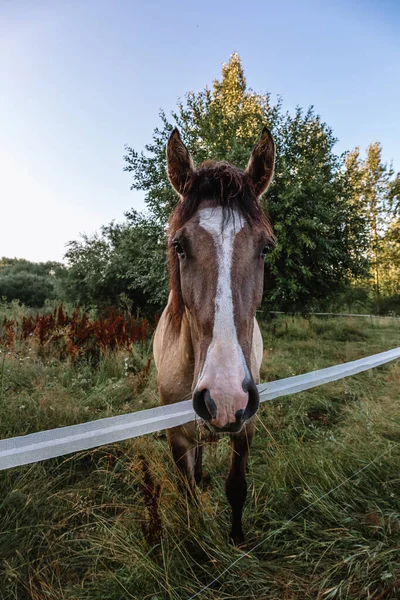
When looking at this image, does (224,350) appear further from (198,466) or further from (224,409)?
(198,466)

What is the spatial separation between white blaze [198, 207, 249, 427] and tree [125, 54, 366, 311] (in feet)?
19.5

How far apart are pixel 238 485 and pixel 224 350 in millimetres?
1197

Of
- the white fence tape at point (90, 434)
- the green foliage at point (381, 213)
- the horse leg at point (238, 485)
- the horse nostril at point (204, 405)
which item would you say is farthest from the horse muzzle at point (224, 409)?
the green foliage at point (381, 213)

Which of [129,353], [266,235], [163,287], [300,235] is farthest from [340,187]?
[266,235]

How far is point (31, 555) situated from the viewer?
68.2 inches

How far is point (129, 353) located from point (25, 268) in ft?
73.8

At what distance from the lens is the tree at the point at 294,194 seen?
7.45m

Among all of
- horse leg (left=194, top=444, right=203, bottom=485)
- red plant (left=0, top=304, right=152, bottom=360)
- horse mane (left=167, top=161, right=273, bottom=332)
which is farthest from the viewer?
red plant (left=0, top=304, right=152, bottom=360)

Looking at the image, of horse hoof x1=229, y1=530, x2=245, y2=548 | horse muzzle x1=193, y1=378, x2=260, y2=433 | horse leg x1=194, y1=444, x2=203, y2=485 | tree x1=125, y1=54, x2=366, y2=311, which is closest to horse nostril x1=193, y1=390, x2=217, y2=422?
horse muzzle x1=193, y1=378, x2=260, y2=433

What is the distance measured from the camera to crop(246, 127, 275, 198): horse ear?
1.97m

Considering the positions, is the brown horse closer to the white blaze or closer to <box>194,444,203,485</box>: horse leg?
the white blaze

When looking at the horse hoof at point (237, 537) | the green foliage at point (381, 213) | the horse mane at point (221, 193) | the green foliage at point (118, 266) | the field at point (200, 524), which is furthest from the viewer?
the green foliage at point (381, 213)

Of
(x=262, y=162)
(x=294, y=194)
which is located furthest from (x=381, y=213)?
(x=262, y=162)

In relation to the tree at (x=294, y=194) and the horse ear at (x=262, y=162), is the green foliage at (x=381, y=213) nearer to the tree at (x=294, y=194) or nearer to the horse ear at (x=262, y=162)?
the tree at (x=294, y=194)
